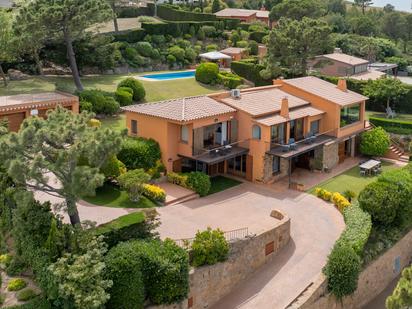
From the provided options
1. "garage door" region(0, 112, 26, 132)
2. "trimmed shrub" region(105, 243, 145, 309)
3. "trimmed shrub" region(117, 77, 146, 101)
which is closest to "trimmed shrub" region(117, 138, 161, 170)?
"garage door" region(0, 112, 26, 132)

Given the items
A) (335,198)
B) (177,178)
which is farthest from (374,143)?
(177,178)

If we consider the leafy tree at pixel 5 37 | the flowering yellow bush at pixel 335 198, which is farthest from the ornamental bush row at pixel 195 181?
the leafy tree at pixel 5 37

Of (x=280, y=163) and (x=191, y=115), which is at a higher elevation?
(x=191, y=115)

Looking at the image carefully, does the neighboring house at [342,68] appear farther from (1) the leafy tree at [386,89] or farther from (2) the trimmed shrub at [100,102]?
(2) the trimmed shrub at [100,102]

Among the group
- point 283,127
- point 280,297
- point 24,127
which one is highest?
point 24,127

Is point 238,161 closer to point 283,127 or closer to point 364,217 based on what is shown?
point 283,127

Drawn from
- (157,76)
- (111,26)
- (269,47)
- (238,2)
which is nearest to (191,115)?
(269,47)

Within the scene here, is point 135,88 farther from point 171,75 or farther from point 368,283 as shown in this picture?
point 368,283

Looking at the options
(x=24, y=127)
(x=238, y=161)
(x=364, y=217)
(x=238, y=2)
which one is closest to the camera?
(x=24, y=127)
